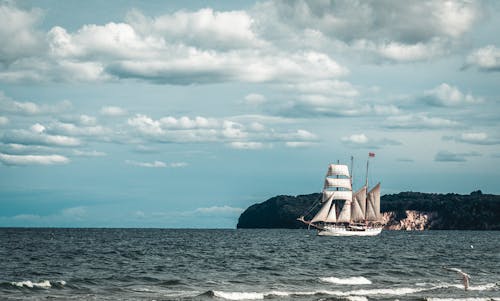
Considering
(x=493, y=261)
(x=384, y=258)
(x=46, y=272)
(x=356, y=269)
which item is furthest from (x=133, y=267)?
(x=493, y=261)

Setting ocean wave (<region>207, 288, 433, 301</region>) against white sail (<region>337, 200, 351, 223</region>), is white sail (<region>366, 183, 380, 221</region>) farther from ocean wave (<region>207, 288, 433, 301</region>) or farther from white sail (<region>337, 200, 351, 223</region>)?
ocean wave (<region>207, 288, 433, 301</region>)

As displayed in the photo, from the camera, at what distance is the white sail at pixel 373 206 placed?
193775mm

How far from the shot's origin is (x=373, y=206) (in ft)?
645

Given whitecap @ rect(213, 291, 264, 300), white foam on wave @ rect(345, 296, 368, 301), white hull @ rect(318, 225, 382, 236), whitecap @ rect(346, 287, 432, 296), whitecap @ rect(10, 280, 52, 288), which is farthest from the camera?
white hull @ rect(318, 225, 382, 236)

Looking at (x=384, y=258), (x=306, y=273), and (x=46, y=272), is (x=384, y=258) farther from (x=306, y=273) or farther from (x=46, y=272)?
(x=46, y=272)

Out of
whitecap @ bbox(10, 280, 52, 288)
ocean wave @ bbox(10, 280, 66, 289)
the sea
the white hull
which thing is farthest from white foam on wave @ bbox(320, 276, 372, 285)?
the white hull


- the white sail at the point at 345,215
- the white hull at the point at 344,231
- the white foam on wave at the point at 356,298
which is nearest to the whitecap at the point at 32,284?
the white foam on wave at the point at 356,298

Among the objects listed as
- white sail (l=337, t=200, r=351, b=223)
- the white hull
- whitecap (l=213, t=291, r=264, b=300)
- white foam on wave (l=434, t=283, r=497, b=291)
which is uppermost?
white sail (l=337, t=200, r=351, b=223)

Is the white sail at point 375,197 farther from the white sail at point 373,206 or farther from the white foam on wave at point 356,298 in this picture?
the white foam on wave at point 356,298

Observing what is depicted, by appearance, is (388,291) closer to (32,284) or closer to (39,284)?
(39,284)

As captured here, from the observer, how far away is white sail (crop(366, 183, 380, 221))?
636 feet

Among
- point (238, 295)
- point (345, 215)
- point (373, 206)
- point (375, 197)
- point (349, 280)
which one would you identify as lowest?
point (238, 295)

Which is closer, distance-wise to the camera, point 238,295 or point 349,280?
point 238,295

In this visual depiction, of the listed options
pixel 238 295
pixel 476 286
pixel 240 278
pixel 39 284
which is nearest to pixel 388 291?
pixel 476 286
